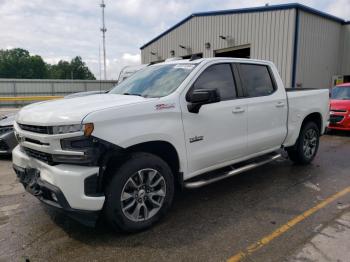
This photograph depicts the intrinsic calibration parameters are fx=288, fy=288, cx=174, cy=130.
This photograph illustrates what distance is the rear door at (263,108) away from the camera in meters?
4.29

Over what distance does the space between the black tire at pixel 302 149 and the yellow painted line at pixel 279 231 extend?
53.7 inches

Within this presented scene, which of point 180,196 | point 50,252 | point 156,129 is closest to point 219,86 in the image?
point 156,129

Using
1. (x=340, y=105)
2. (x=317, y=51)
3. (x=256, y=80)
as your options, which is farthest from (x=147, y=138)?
(x=317, y=51)

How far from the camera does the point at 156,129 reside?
3111 millimetres

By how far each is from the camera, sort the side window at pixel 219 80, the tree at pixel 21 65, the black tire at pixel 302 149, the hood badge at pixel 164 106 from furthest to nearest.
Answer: the tree at pixel 21 65 < the black tire at pixel 302 149 < the side window at pixel 219 80 < the hood badge at pixel 164 106

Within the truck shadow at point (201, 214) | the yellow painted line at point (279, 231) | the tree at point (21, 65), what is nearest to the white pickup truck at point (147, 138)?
the truck shadow at point (201, 214)

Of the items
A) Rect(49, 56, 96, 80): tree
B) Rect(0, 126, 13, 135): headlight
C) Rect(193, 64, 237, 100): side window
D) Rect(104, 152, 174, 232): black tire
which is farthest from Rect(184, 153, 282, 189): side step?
Rect(49, 56, 96, 80): tree

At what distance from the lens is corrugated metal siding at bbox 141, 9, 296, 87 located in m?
13.1

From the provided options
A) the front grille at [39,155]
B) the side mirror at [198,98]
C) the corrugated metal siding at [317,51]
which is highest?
the corrugated metal siding at [317,51]

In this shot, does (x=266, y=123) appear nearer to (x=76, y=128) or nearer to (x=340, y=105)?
(x=76, y=128)

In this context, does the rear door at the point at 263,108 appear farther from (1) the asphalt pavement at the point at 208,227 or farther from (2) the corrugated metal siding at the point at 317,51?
(2) the corrugated metal siding at the point at 317,51

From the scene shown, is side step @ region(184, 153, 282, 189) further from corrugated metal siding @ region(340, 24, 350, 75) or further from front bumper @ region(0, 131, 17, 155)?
corrugated metal siding @ region(340, 24, 350, 75)

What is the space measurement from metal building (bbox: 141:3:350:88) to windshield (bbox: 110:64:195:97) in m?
10.8

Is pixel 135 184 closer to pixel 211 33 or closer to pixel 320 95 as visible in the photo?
pixel 320 95
